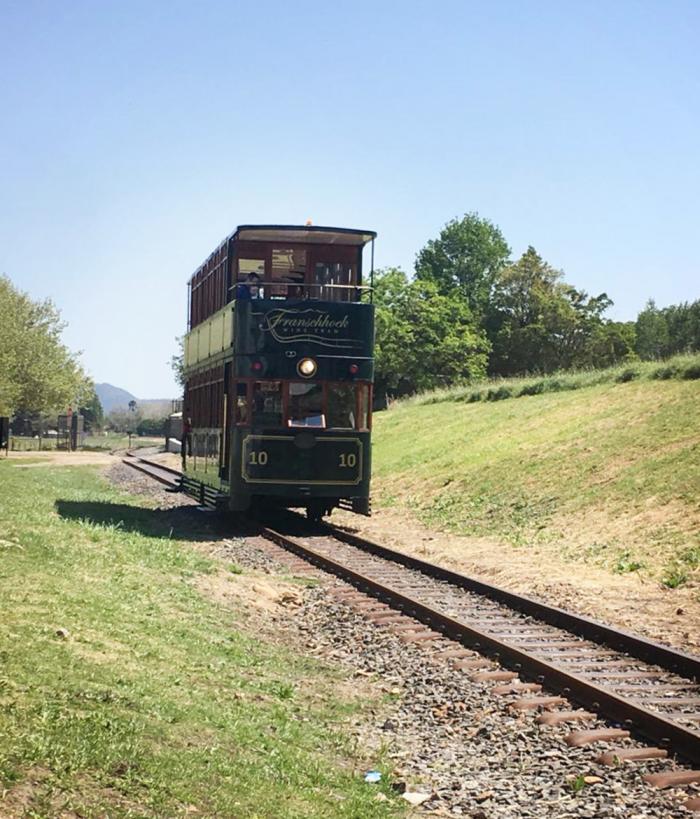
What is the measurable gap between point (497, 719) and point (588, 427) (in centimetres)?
1970

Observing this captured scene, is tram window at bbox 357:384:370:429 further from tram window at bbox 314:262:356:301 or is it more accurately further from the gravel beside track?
the gravel beside track

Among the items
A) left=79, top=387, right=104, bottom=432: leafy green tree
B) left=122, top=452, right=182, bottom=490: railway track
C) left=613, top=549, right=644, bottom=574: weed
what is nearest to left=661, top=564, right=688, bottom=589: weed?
left=613, top=549, right=644, bottom=574: weed

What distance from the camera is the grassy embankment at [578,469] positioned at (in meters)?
17.3

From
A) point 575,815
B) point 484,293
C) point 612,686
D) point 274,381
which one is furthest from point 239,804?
point 484,293

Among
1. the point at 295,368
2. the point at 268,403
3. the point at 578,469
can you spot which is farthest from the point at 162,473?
the point at 295,368

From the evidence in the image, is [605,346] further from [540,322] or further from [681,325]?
[681,325]

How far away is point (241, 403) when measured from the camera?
19688mm

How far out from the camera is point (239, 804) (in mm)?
5566

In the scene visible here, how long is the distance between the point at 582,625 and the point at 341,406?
9565 mm

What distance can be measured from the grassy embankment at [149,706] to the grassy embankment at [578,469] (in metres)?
6.92

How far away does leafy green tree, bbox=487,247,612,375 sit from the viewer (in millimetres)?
88938

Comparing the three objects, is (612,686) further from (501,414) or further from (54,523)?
(501,414)

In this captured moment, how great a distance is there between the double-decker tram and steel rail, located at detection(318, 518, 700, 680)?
3.65 meters

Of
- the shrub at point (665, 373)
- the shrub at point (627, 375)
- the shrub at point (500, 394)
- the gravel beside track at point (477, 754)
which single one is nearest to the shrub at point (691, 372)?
the shrub at point (665, 373)
